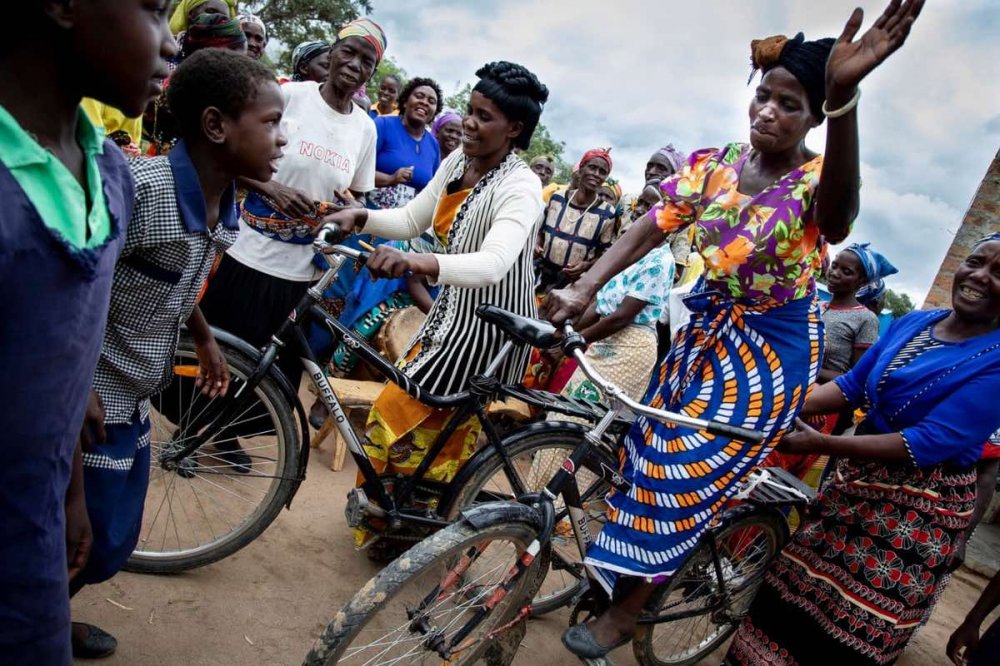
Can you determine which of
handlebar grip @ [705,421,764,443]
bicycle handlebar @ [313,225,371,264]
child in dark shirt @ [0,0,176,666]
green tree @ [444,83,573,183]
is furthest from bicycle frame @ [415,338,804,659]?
green tree @ [444,83,573,183]

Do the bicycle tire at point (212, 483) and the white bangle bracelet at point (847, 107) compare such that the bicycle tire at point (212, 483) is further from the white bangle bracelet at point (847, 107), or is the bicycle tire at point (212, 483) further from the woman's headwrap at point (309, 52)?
the woman's headwrap at point (309, 52)

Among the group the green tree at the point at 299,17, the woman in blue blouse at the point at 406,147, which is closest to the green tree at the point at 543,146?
the green tree at the point at 299,17

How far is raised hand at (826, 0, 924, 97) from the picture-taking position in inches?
61.4

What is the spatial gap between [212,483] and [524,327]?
1561 mm

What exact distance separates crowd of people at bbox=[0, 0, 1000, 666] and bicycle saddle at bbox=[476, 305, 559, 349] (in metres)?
0.12

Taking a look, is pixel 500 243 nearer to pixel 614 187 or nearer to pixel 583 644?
pixel 583 644

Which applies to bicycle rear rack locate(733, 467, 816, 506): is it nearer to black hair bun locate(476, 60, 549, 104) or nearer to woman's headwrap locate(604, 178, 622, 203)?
black hair bun locate(476, 60, 549, 104)

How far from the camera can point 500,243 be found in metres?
2.36

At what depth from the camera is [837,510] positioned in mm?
2680

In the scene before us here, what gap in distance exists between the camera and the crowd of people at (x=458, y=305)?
2.89ft

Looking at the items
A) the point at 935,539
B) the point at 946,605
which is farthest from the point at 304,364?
the point at 946,605

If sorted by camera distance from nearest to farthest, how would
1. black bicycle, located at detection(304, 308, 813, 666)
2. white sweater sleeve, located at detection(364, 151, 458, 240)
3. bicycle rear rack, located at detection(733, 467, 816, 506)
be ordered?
black bicycle, located at detection(304, 308, 813, 666) → bicycle rear rack, located at detection(733, 467, 816, 506) → white sweater sleeve, located at detection(364, 151, 458, 240)

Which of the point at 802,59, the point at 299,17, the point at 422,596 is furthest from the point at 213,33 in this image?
the point at 299,17

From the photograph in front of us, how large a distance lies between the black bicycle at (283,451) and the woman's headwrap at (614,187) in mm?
3431
